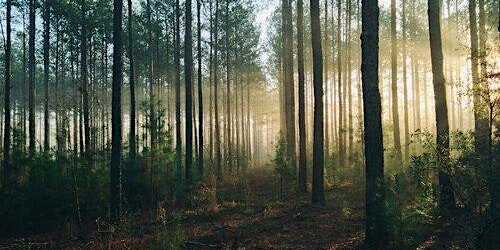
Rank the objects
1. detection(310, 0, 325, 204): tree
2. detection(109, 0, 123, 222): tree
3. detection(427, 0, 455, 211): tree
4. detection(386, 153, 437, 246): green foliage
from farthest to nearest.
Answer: detection(310, 0, 325, 204): tree → detection(109, 0, 123, 222): tree → detection(427, 0, 455, 211): tree → detection(386, 153, 437, 246): green foliage

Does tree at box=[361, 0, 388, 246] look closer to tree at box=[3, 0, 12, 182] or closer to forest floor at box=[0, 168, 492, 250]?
forest floor at box=[0, 168, 492, 250]

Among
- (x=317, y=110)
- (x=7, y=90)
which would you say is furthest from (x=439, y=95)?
(x=7, y=90)

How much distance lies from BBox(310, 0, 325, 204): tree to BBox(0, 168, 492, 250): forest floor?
71cm

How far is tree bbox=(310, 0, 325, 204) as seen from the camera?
13.1 metres

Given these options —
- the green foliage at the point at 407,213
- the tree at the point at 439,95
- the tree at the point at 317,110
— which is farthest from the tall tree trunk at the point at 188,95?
the green foliage at the point at 407,213

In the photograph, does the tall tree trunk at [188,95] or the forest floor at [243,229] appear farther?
the tall tree trunk at [188,95]

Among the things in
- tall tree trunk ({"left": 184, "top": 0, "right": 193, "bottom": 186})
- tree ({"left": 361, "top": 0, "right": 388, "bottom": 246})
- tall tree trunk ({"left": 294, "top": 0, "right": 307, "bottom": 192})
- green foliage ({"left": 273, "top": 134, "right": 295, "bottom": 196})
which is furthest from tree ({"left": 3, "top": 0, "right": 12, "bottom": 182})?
tree ({"left": 361, "top": 0, "right": 388, "bottom": 246})

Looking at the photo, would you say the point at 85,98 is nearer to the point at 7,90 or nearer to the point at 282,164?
the point at 7,90

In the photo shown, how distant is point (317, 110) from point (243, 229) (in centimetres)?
477

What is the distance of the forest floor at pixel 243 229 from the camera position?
9125 mm

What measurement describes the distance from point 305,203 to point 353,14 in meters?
16.9

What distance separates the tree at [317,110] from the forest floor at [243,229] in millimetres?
706

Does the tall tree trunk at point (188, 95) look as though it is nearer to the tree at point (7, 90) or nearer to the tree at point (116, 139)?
the tree at point (116, 139)

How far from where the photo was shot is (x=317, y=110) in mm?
13164
